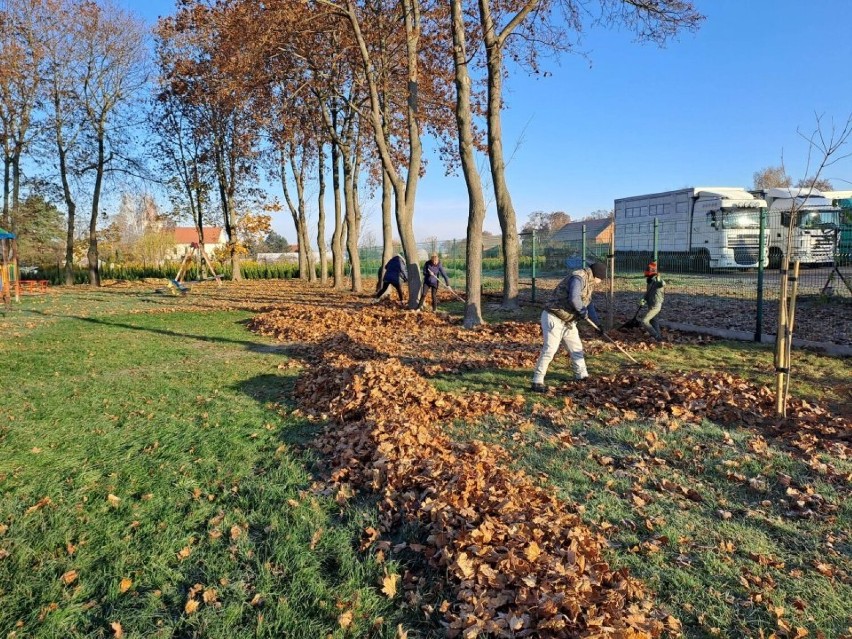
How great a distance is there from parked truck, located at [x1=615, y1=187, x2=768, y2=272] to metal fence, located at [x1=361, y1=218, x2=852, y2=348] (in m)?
0.08

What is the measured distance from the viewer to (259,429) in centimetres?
591

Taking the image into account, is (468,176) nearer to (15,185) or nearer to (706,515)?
(706,515)

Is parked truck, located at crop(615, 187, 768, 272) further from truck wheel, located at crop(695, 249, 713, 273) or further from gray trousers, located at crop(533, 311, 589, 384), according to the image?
gray trousers, located at crop(533, 311, 589, 384)

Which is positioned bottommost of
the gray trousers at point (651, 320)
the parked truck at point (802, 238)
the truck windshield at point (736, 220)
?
the gray trousers at point (651, 320)

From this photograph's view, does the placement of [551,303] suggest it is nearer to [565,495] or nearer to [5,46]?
[565,495]

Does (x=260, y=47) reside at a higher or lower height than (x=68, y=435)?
higher

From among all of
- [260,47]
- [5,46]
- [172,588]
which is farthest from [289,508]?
[5,46]

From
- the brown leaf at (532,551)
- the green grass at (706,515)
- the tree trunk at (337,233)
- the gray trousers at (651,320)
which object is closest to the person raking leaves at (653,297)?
the gray trousers at (651,320)

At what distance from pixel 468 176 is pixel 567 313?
6.63 metres

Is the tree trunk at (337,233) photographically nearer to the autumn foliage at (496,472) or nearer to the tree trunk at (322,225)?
the tree trunk at (322,225)

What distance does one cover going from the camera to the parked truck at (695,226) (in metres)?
14.2

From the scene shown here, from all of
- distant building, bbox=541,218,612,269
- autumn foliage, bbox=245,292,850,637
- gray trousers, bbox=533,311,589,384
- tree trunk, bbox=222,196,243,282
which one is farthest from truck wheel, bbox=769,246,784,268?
tree trunk, bbox=222,196,243,282

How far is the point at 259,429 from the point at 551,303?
371 centimetres

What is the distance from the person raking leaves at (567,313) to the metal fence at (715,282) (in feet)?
13.5
